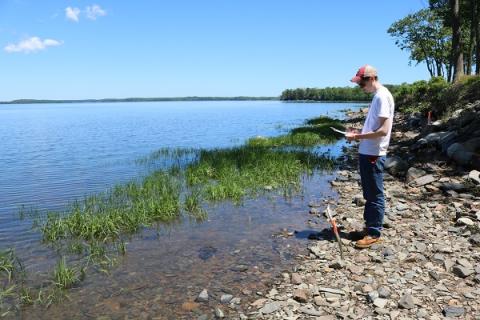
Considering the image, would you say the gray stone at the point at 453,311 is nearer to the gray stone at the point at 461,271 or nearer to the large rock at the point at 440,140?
the gray stone at the point at 461,271

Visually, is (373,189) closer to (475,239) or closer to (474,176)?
(475,239)

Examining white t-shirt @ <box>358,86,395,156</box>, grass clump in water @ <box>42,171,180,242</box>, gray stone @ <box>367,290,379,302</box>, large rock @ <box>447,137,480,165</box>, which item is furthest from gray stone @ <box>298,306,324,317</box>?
large rock @ <box>447,137,480,165</box>

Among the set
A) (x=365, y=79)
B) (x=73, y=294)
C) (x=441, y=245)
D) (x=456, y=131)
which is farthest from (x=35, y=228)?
(x=456, y=131)

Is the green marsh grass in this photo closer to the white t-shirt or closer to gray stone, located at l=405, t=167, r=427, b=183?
the white t-shirt

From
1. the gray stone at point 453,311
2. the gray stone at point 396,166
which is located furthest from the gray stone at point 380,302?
the gray stone at point 396,166

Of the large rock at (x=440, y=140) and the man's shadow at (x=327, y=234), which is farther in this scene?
the large rock at (x=440, y=140)

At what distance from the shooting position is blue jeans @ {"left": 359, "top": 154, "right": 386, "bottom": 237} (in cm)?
817

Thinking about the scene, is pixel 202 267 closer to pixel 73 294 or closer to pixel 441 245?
pixel 73 294

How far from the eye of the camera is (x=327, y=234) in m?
9.66

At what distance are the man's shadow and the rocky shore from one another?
0.05 metres

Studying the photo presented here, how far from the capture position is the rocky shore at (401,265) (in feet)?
20.0

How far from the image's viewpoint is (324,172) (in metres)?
18.5

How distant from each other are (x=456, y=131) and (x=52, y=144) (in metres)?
31.4

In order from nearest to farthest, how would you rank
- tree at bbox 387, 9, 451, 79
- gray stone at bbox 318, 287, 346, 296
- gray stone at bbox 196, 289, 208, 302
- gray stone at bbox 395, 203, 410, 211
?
gray stone at bbox 318, 287, 346, 296 < gray stone at bbox 196, 289, 208, 302 < gray stone at bbox 395, 203, 410, 211 < tree at bbox 387, 9, 451, 79
